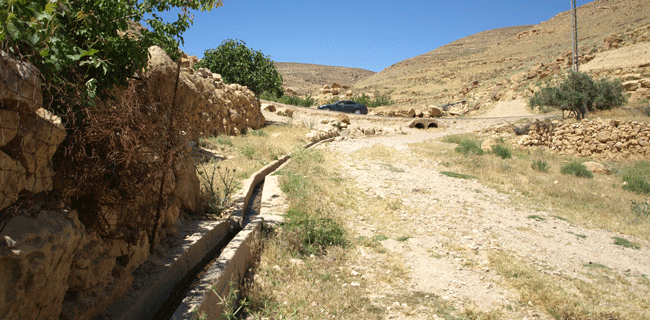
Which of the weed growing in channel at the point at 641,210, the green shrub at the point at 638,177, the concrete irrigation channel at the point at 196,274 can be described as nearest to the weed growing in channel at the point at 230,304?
the concrete irrigation channel at the point at 196,274

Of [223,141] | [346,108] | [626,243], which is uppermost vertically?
[346,108]

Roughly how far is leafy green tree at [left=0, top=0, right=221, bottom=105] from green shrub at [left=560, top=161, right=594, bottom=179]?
11.3m

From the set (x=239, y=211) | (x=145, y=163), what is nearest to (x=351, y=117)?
(x=239, y=211)

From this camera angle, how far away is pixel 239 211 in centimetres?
606

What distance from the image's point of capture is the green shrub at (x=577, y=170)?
1142 centimetres

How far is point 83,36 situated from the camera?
Answer: 12.1 ft

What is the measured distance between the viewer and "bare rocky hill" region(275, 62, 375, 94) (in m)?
72.4

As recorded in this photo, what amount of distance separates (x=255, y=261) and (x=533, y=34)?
7637 centimetres

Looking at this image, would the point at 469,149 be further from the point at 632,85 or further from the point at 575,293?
the point at 632,85

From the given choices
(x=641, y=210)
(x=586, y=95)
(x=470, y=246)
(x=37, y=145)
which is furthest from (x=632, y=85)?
(x=37, y=145)

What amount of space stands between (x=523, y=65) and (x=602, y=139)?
3648 cm

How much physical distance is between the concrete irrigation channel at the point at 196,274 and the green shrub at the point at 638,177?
31.8 feet

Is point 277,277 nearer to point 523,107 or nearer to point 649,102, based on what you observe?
point 649,102

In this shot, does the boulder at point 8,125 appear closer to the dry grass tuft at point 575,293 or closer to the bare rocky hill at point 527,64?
the dry grass tuft at point 575,293
